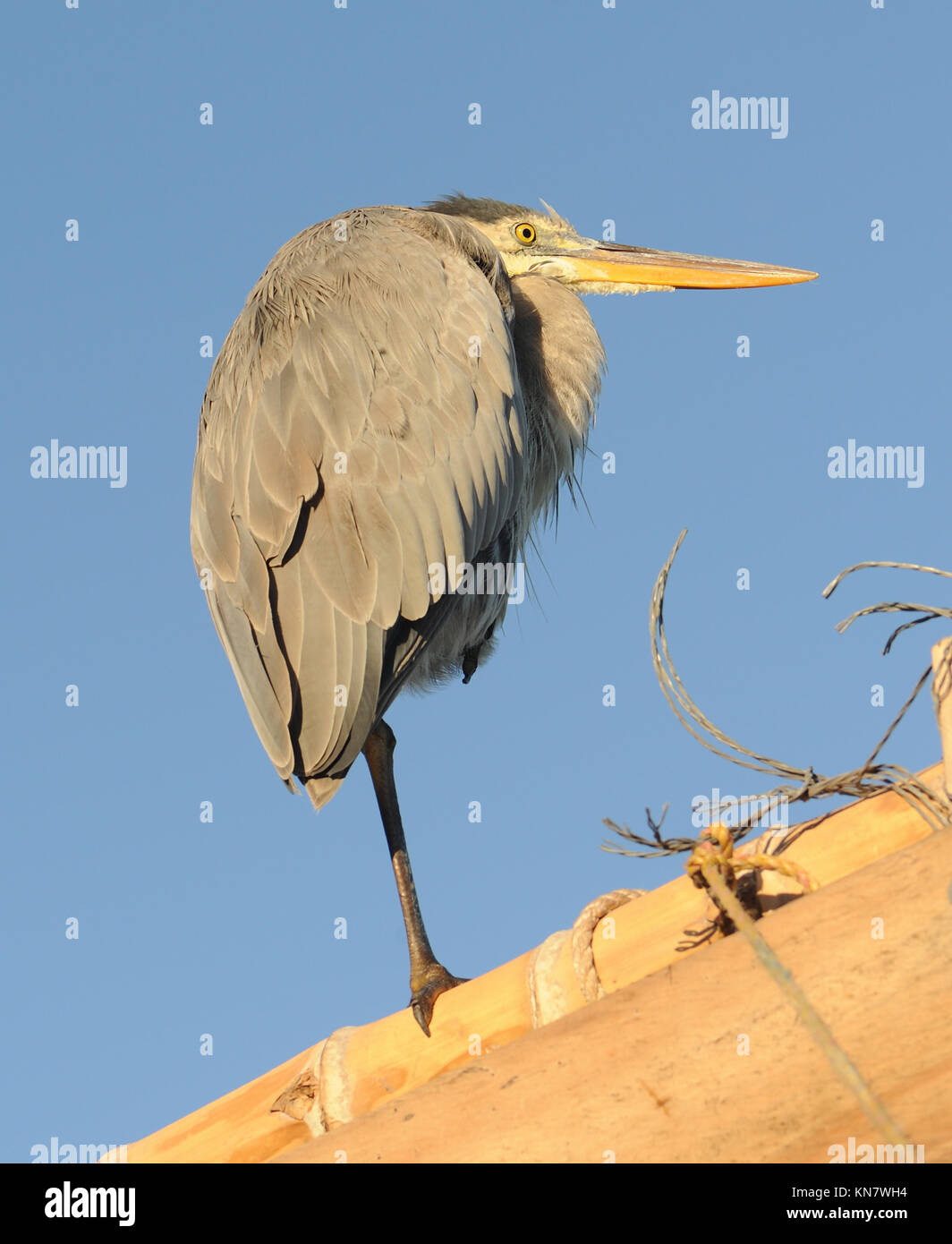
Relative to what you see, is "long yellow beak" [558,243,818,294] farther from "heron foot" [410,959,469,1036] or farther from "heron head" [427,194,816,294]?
"heron foot" [410,959,469,1036]

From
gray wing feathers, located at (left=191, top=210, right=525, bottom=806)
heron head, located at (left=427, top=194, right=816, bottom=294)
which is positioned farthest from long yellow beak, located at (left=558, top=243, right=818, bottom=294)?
gray wing feathers, located at (left=191, top=210, right=525, bottom=806)

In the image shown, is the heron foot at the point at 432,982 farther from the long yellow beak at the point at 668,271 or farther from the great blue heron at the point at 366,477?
the long yellow beak at the point at 668,271

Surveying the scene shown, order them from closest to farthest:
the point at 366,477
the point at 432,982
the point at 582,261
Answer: the point at 432,982, the point at 366,477, the point at 582,261

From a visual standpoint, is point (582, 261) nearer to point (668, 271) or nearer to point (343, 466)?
point (668, 271)

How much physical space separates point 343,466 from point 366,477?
62mm

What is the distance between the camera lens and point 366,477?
11.0 feet

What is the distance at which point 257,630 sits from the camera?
3186 millimetres

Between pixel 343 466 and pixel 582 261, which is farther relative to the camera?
pixel 582 261

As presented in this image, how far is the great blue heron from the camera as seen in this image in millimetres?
3121

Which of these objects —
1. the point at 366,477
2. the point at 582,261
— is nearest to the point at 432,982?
the point at 366,477

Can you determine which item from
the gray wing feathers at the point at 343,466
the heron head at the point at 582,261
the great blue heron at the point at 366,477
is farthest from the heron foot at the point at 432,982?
the heron head at the point at 582,261

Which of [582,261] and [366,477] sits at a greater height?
[582,261]

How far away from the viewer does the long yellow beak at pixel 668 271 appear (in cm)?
471
